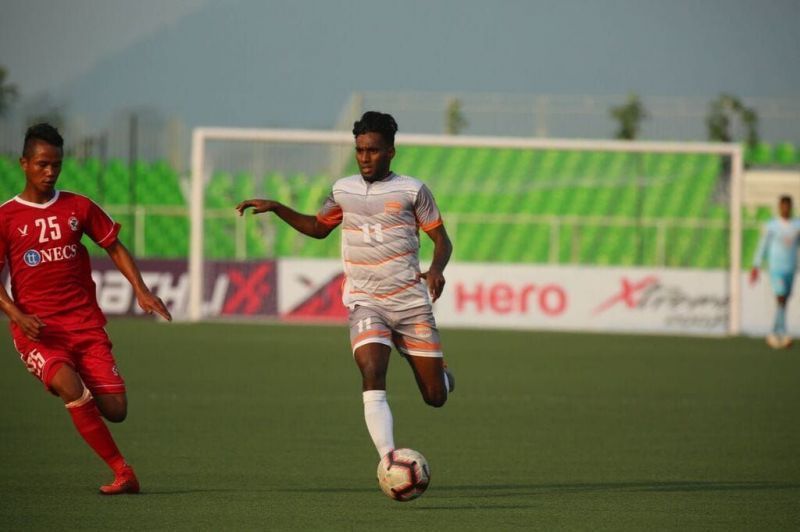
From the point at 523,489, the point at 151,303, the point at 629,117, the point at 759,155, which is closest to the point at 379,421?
the point at 523,489

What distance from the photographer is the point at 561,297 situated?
25906mm

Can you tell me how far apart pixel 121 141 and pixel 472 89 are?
173 feet

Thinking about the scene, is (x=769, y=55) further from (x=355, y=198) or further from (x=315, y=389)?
(x=355, y=198)

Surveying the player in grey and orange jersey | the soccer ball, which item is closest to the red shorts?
the player in grey and orange jersey

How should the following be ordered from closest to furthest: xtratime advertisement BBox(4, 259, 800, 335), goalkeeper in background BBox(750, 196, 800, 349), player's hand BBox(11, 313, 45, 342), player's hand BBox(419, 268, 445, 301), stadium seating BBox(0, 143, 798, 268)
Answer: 1. player's hand BBox(11, 313, 45, 342)
2. player's hand BBox(419, 268, 445, 301)
3. goalkeeper in background BBox(750, 196, 800, 349)
4. xtratime advertisement BBox(4, 259, 800, 335)
5. stadium seating BBox(0, 143, 798, 268)

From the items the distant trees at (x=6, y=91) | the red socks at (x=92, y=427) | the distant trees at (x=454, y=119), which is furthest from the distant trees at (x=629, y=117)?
the red socks at (x=92, y=427)

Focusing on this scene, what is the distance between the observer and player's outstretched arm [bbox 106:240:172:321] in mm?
8586

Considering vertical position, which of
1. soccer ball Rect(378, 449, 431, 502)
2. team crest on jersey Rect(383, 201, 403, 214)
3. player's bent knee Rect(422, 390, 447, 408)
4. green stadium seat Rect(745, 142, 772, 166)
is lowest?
soccer ball Rect(378, 449, 431, 502)

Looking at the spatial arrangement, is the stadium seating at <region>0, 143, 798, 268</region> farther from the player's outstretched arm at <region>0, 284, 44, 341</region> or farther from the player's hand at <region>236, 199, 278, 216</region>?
the player's outstretched arm at <region>0, 284, 44, 341</region>

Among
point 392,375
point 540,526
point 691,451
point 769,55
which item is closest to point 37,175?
point 540,526

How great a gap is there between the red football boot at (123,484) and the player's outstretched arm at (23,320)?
2.91 ft

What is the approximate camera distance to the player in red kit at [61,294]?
8500 millimetres

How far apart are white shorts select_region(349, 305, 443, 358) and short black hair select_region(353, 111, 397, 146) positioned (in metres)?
0.97

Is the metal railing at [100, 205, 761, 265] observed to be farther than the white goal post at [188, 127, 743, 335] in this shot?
Yes
